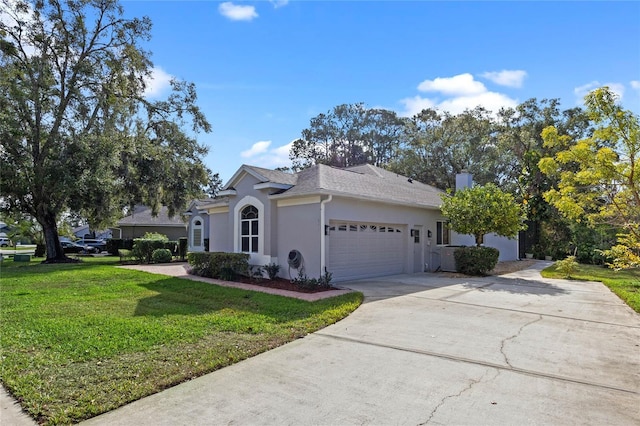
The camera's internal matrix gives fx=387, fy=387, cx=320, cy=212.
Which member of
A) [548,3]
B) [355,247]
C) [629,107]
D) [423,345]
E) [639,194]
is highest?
[548,3]

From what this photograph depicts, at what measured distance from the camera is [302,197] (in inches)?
483

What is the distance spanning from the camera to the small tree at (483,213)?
46.6 ft

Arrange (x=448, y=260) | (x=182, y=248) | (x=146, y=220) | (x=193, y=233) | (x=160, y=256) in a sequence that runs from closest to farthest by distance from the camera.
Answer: (x=448, y=260), (x=160, y=256), (x=182, y=248), (x=193, y=233), (x=146, y=220)

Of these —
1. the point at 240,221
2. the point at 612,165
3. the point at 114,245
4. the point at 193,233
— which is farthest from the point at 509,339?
the point at 114,245

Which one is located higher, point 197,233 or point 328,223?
point 328,223

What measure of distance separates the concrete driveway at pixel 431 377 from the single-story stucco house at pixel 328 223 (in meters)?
4.38

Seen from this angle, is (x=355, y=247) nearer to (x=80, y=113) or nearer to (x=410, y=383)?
(x=410, y=383)

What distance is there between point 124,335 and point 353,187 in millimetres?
8779

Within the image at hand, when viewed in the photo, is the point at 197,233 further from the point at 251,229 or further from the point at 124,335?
the point at 124,335

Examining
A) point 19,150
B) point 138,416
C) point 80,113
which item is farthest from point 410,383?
point 80,113

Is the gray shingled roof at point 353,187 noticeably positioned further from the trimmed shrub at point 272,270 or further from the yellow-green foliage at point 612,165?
the yellow-green foliage at point 612,165

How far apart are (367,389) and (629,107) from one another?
32.7ft

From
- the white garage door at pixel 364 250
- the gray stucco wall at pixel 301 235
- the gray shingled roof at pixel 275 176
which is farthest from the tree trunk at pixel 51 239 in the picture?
the white garage door at pixel 364 250

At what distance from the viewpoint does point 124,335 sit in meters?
6.10
